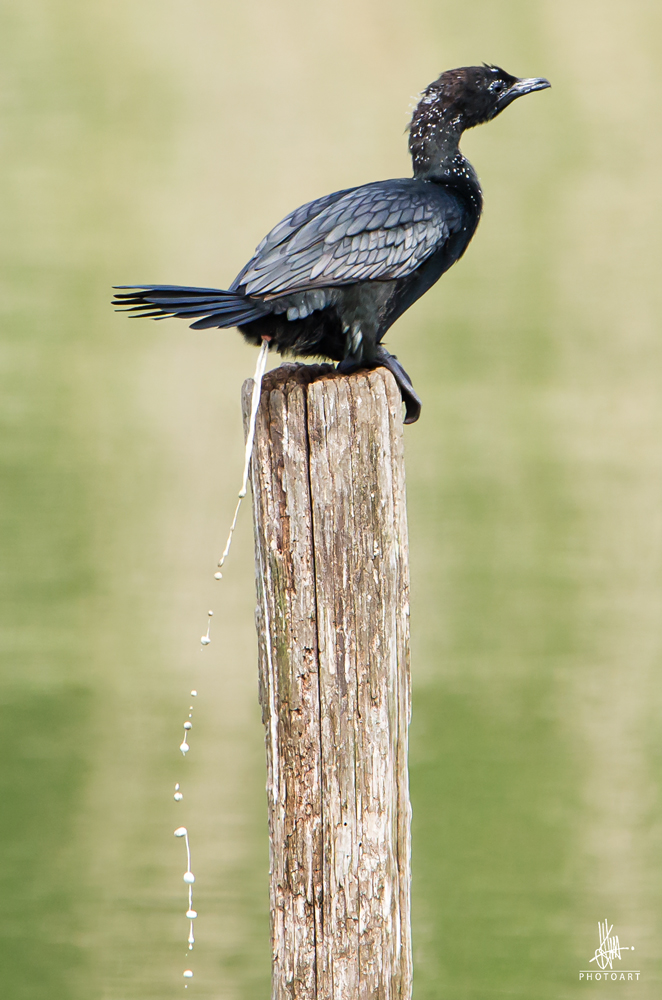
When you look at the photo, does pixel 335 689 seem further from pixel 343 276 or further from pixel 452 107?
pixel 452 107

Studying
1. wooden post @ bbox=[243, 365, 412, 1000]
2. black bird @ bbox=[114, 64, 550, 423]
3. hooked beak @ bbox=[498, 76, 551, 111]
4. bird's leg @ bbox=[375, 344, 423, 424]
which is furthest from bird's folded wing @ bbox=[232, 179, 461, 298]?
hooked beak @ bbox=[498, 76, 551, 111]

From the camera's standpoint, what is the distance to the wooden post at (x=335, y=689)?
177 cm

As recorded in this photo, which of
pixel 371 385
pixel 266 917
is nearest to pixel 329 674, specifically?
pixel 371 385

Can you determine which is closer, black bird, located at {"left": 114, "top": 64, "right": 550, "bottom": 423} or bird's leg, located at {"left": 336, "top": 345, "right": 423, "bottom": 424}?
black bird, located at {"left": 114, "top": 64, "right": 550, "bottom": 423}

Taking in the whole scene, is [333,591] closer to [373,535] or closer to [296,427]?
[373,535]

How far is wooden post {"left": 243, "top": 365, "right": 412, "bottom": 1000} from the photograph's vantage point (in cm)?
177

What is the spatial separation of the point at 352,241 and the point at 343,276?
84mm

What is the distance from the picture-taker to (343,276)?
2037 millimetres

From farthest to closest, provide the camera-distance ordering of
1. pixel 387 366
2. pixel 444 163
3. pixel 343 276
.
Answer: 1. pixel 444 163
2. pixel 387 366
3. pixel 343 276

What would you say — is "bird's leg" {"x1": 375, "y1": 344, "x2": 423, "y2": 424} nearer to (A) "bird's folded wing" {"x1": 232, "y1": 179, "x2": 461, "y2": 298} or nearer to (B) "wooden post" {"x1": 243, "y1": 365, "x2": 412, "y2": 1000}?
(A) "bird's folded wing" {"x1": 232, "y1": 179, "x2": 461, "y2": 298}

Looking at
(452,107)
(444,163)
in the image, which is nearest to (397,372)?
(444,163)

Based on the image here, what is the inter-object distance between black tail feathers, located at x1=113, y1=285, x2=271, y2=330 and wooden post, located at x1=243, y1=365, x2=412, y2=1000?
0.22 meters

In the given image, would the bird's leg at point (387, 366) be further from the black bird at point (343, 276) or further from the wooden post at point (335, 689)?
the wooden post at point (335, 689)

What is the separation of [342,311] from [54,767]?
282cm
